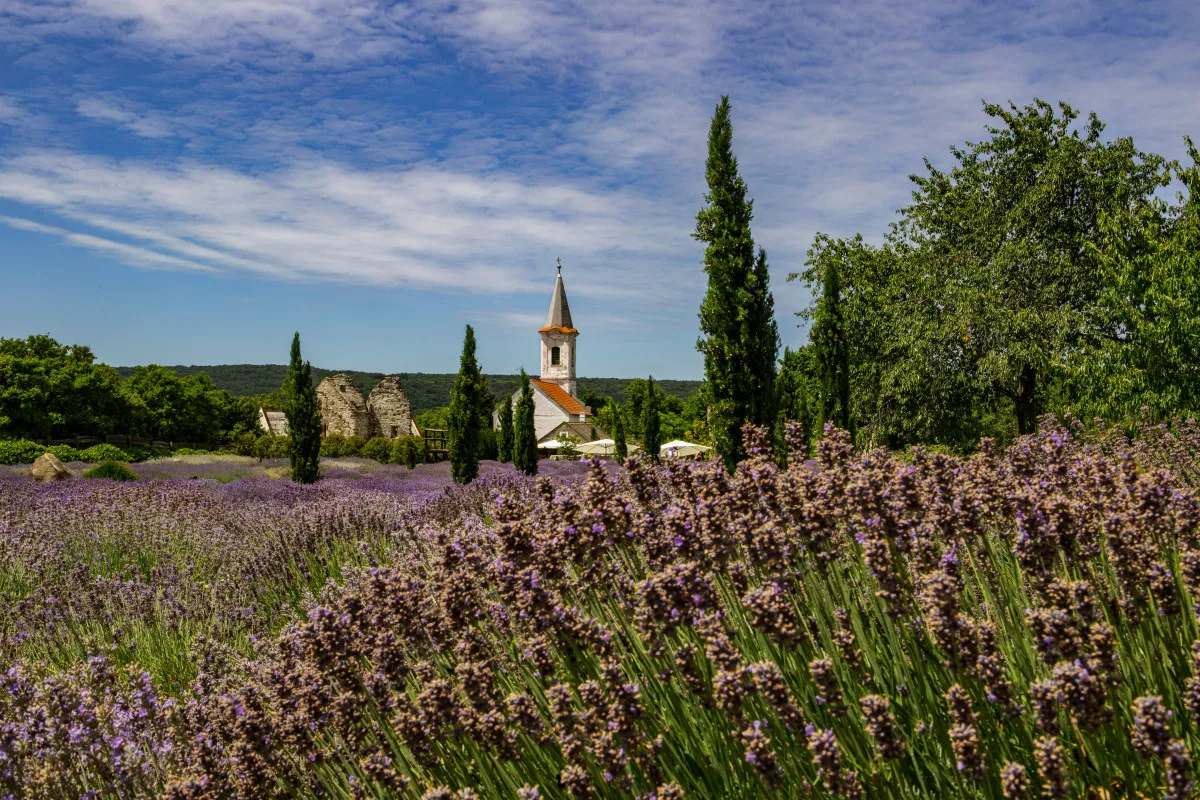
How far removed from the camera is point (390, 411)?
48875 mm

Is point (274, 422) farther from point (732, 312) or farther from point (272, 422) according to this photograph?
point (732, 312)

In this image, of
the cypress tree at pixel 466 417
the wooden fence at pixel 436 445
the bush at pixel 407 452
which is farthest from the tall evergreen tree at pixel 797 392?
the bush at pixel 407 452

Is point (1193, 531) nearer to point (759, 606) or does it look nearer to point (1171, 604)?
point (1171, 604)

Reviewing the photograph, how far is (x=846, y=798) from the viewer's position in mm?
1692

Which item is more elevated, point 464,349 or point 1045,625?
point 464,349

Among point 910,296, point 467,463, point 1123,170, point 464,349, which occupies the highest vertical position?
point 1123,170

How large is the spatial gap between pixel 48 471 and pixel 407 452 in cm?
1577

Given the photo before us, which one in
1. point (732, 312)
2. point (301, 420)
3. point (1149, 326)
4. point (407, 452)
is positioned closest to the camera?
point (732, 312)

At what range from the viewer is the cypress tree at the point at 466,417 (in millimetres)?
18844

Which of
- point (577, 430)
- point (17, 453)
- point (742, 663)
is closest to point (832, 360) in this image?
point (742, 663)

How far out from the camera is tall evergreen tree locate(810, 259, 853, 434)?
18.3 m

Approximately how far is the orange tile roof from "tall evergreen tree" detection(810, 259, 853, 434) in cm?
4209

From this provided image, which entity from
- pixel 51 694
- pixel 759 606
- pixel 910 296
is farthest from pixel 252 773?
pixel 910 296

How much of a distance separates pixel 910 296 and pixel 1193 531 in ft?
73.1
